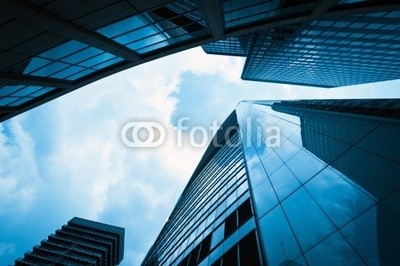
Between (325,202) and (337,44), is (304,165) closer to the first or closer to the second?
(325,202)

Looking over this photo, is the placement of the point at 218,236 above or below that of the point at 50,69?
below

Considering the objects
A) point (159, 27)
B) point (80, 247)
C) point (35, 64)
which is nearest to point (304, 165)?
point (159, 27)

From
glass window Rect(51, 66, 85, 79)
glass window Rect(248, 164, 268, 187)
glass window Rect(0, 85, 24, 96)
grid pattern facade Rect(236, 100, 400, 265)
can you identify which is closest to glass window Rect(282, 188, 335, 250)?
grid pattern facade Rect(236, 100, 400, 265)

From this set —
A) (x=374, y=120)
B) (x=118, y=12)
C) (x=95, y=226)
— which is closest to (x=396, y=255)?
(x=374, y=120)

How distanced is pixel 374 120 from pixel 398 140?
104 inches

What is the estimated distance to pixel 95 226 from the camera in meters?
148

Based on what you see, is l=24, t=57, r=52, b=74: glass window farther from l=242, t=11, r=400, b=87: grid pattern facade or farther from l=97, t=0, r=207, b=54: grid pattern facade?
l=242, t=11, r=400, b=87: grid pattern facade

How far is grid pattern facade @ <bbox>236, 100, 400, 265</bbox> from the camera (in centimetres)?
784

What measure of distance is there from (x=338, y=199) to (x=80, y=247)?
13934cm

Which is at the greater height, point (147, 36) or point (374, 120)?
point (147, 36)

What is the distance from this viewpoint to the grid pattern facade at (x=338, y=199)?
25.7 feet

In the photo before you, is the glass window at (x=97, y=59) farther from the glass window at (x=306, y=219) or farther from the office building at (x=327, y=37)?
the glass window at (x=306, y=219)

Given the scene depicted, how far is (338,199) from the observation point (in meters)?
10.0

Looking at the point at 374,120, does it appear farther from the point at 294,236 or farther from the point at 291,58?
the point at 291,58
